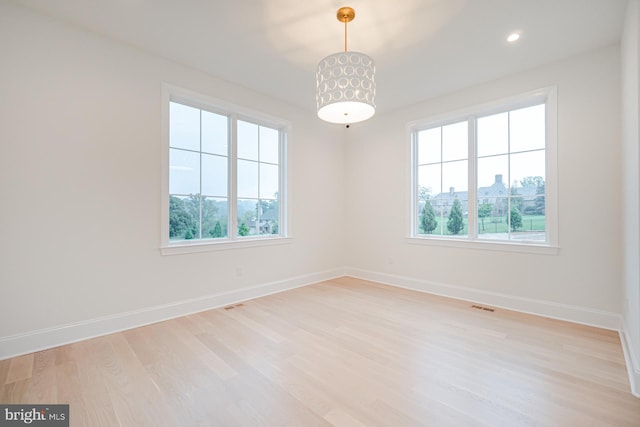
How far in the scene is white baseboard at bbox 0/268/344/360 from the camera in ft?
7.54

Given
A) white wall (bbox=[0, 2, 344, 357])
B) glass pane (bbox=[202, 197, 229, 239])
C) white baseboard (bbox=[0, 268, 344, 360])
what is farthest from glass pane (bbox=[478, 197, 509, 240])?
white wall (bbox=[0, 2, 344, 357])

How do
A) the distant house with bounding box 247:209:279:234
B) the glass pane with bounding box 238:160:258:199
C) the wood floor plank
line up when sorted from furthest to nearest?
the distant house with bounding box 247:209:279:234
the glass pane with bounding box 238:160:258:199
the wood floor plank

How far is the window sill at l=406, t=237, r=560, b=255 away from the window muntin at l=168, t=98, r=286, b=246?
2149mm

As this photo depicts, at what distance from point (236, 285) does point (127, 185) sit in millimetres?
1710

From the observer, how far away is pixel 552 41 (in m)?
2.76

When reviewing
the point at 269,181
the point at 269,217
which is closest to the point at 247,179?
the point at 269,181

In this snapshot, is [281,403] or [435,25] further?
[435,25]

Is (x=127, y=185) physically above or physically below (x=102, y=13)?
below

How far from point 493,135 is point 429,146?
850 millimetres

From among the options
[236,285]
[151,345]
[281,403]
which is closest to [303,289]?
[236,285]

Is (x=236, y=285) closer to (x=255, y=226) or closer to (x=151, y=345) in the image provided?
(x=255, y=226)

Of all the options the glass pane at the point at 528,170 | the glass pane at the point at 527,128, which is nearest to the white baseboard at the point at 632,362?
the glass pane at the point at 528,170

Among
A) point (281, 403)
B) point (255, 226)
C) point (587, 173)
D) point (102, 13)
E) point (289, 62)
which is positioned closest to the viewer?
point (281, 403)

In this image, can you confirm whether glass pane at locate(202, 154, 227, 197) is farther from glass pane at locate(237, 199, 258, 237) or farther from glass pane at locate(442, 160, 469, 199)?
glass pane at locate(442, 160, 469, 199)
